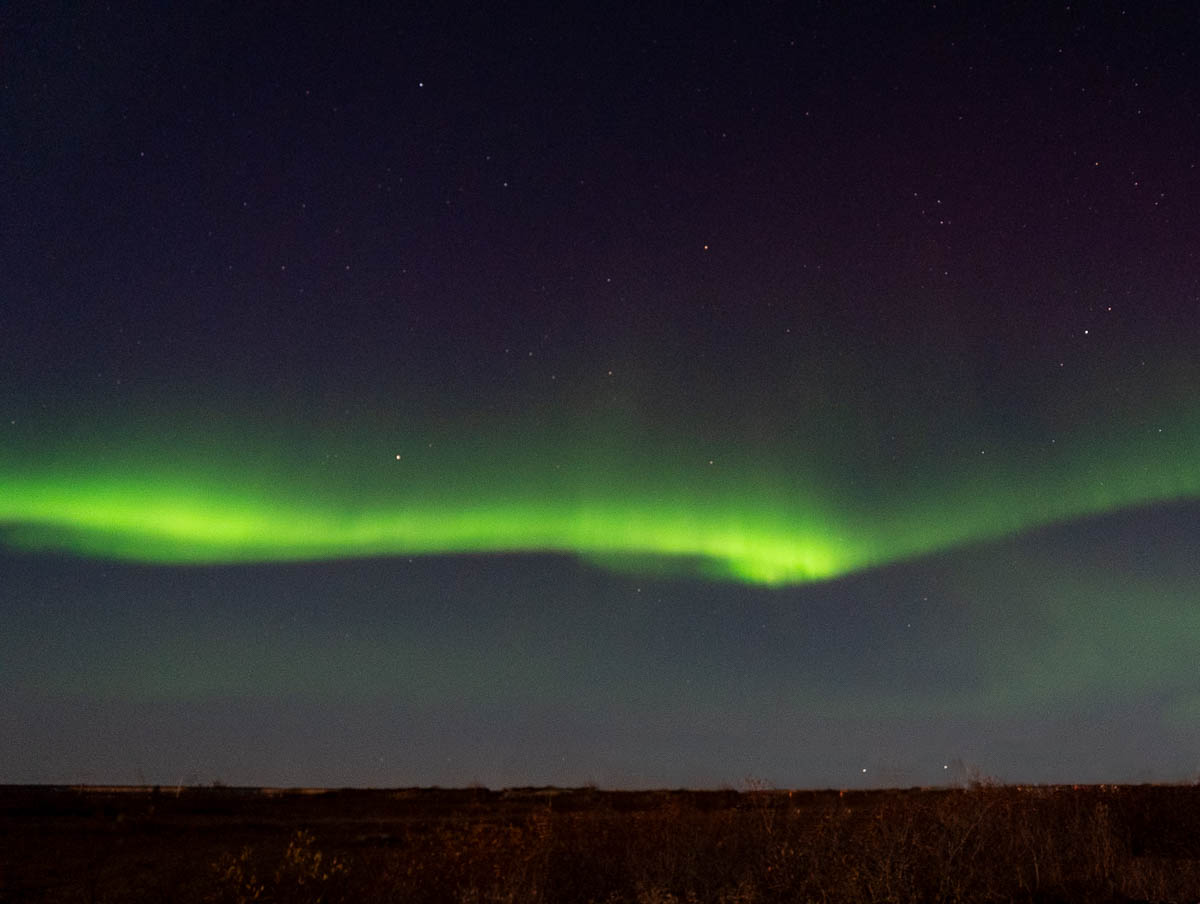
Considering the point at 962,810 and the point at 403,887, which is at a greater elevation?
the point at 962,810

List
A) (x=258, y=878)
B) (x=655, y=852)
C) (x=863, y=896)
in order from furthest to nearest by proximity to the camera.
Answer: (x=258, y=878), (x=655, y=852), (x=863, y=896)

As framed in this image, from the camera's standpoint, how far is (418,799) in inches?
2151

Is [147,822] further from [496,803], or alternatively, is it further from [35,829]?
[496,803]

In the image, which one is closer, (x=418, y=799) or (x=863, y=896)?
(x=863, y=896)

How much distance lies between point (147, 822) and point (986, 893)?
92.9 feet

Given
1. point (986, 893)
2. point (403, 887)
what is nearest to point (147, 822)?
point (403, 887)

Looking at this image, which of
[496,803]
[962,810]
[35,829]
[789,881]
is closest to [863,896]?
[789,881]

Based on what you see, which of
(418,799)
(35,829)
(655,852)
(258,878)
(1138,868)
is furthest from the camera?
(418,799)

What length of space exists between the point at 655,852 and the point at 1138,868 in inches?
267

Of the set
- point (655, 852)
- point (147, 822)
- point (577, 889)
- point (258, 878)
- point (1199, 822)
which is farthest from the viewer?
point (147, 822)

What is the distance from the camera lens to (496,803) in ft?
160

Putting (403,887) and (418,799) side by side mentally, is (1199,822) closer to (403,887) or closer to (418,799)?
(403,887)

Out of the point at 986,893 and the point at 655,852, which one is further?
the point at 655,852

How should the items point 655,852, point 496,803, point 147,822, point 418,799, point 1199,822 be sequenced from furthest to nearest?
point 418,799 → point 496,803 → point 147,822 → point 1199,822 → point 655,852
